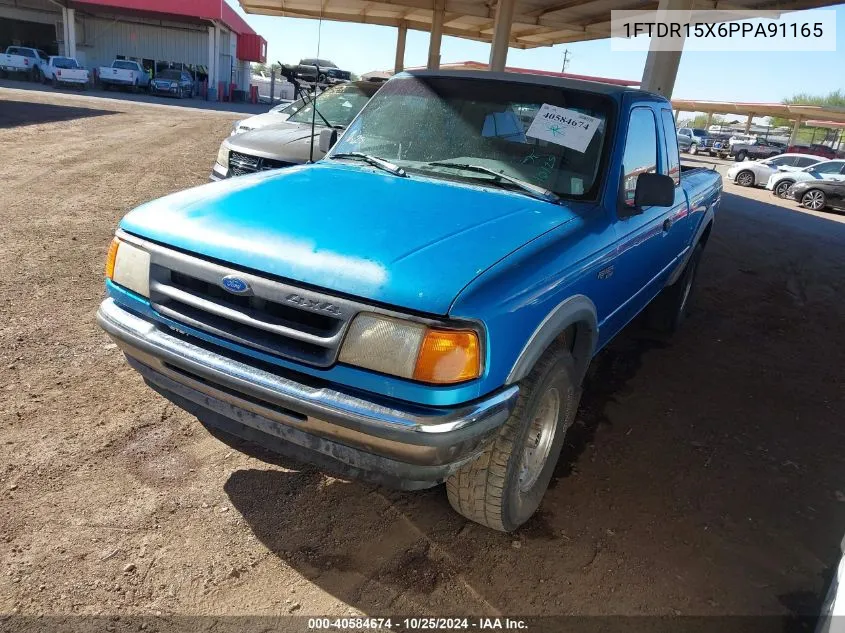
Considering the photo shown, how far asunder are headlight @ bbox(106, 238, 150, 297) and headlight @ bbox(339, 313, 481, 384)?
1.00 metres

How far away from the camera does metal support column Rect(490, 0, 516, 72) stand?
14.9m

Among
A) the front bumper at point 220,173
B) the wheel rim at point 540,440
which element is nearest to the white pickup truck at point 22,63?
the front bumper at point 220,173

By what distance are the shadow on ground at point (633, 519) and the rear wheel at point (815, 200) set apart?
1604cm

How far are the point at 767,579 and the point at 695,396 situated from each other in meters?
1.91

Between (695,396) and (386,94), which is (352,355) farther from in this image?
(695,396)

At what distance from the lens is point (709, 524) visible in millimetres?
3029

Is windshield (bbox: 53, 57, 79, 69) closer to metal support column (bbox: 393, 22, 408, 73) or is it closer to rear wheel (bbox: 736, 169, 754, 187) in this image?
metal support column (bbox: 393, 22, 408, 73)

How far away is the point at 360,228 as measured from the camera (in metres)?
2.39

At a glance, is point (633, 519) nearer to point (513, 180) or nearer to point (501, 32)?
point (513, 180)

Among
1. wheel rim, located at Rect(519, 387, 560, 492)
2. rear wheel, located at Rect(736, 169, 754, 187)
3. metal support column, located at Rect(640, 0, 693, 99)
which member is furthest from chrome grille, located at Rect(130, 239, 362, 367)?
rear wheel, located at Rect(736, 169, 754, 187)

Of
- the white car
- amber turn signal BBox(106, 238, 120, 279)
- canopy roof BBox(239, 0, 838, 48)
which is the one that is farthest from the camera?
the white car

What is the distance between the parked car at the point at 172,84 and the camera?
107 feet

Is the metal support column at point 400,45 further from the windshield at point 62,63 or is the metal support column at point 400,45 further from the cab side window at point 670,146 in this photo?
the cab side window at point 670,146

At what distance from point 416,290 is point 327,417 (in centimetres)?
53
